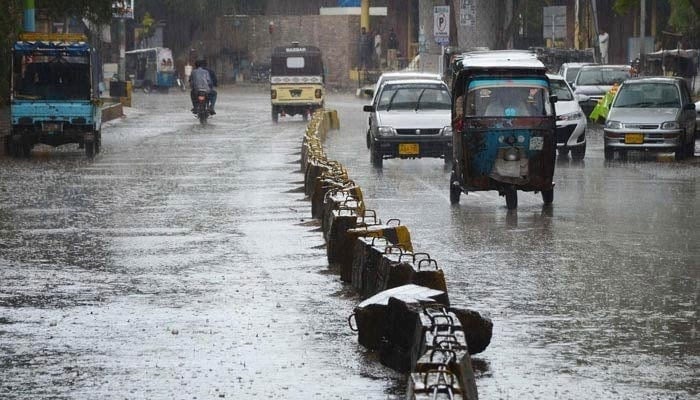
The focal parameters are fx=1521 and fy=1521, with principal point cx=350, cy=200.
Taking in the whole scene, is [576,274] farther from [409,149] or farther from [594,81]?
[594,81]

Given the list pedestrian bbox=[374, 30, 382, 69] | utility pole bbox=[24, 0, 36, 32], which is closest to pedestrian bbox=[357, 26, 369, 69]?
pedestrian bbox=[374, 30, 382, 69]

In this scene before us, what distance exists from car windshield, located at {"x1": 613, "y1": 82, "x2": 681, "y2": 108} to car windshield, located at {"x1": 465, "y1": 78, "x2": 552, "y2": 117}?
10.9m

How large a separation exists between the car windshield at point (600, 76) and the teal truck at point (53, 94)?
55.1ft

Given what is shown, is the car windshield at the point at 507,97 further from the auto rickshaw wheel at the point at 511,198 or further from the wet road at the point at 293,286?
the wet road at the point at 293,286

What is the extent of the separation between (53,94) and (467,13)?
89.9ft

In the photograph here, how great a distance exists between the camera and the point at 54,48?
32031 millimetres

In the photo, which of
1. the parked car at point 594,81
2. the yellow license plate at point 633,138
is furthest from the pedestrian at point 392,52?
the yellow license plate at point 633,138

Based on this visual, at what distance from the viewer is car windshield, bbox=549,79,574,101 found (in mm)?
31875

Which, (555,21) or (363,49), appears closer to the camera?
(555,21)

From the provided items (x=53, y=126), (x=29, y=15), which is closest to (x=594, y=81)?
(x=29, y=15)

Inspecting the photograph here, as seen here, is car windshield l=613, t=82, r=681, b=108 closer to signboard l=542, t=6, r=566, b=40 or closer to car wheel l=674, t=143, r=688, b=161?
car wheel l=674, t=143, r=688, b=161

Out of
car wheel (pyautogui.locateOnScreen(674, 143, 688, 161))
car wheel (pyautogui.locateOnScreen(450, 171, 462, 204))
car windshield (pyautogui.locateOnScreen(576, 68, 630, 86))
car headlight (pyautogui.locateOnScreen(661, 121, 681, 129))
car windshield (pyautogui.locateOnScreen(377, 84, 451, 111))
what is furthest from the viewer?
car windshield (pyautogui.locateOnScreen(576, 68, 630, 86))

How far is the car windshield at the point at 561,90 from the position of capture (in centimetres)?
3188

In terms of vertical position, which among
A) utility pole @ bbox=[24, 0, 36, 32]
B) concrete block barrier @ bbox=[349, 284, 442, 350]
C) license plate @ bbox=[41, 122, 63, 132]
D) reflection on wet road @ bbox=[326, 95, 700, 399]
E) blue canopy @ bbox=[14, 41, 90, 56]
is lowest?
reflection on wet road @ bbox=[326, 95, 700, 399]
